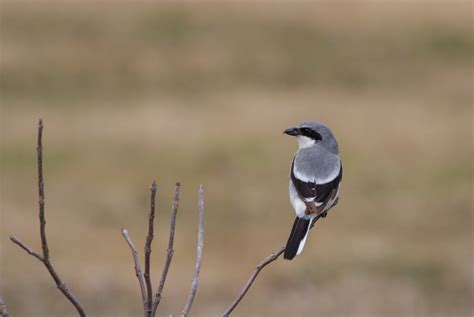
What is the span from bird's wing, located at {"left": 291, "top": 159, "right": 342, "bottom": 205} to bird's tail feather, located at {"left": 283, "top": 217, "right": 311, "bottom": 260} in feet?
1.71

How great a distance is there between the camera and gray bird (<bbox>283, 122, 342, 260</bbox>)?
17.1 ft

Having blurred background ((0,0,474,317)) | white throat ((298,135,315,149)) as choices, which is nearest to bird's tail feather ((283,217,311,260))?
white throat ((298,135,315,149))

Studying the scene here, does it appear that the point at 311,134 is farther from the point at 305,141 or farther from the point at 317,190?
the point at 317,190

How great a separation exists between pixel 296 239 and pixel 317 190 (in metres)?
1.24

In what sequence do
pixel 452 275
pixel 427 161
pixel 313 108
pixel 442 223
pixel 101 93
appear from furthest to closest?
pixel 101 93, pixel 313 108, pixel 427 161, pixel 442 223, pixel 452 275

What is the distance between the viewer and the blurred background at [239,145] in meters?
14.6

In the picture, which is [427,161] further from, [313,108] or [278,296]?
[278,296]

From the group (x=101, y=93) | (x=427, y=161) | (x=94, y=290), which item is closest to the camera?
(x=94, y=290)

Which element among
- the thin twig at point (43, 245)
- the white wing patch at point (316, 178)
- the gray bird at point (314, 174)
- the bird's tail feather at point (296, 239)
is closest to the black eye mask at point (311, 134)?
the gray bird at point (314, 174)

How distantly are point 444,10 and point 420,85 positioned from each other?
480 cm

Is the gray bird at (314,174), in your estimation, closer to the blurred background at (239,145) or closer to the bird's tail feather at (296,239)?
the bird's tail feather at (296,239)

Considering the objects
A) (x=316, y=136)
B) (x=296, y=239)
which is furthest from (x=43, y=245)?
(x=316, y=136)

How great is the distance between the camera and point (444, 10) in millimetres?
30672

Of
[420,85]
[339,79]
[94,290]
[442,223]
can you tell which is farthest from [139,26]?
[94,290]
